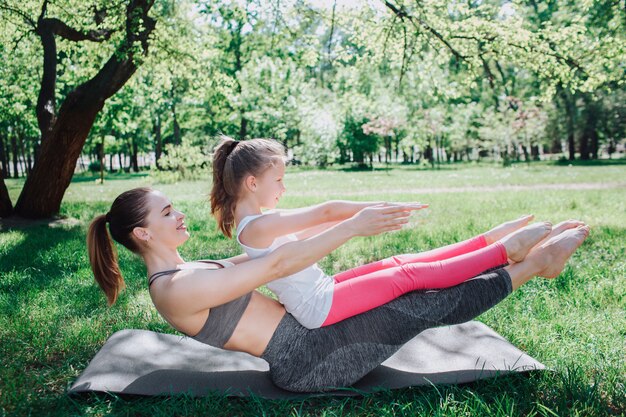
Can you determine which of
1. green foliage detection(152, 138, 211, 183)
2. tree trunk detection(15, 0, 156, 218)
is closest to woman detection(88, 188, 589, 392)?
tree trunk detection(15, 0, 156, 218)

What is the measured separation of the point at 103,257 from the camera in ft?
9.24

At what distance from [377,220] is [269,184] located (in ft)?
2.40

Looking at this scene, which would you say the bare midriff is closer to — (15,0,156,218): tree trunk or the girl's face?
the girl's face

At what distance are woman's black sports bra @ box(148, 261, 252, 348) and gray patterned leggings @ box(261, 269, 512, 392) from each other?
24cm

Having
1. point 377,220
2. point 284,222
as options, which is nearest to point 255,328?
point 284,222

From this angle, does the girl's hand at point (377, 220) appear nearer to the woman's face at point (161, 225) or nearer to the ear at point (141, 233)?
the woman's face at point (161, 225)

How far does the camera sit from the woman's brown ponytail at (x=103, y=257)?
2.79 metres

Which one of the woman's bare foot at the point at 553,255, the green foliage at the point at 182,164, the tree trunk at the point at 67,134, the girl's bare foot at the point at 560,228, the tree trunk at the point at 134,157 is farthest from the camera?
the tree trunk at the point at 134,157

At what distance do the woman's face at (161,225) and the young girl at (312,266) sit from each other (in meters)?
0.34

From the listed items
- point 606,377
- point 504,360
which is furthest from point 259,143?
point 606,377

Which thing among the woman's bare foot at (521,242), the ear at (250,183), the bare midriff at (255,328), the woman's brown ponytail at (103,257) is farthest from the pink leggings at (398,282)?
the woman's brown ponytail at (103,257)

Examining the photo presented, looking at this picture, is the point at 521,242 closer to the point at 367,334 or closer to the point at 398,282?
the point at 398,282

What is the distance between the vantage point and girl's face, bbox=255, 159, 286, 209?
2864mm

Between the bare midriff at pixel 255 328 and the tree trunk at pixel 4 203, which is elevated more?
the tree trunk at pixel 4 203
